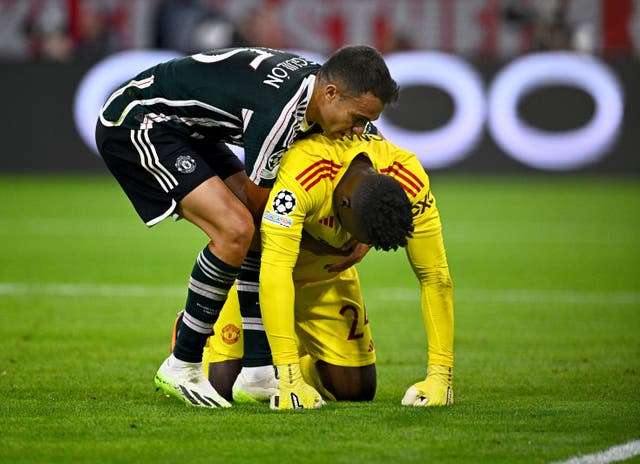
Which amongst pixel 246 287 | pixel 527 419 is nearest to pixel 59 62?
pixel 246 287

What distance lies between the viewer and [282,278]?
537 centimetres

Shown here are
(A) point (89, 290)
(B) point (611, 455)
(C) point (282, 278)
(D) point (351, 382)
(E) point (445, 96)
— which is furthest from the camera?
(E) point (445, 96)

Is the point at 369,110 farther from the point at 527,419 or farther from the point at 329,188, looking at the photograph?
the point at 527,419

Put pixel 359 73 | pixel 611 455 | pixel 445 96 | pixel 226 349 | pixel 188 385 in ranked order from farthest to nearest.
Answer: pixel 445 96 → pixel 226 349 → pixel 188 385 → pixel 359 73 → pixel 611 455

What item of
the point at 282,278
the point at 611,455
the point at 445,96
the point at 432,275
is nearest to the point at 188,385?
the point at 282,278

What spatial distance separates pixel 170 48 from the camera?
19.0 m

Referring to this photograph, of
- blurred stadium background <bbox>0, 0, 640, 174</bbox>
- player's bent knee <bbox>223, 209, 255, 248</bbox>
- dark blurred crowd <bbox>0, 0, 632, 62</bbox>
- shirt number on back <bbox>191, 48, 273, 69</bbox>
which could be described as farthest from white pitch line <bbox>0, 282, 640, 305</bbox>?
dark blurred crowd <bbox>0, 0, 632, 62</bbox>

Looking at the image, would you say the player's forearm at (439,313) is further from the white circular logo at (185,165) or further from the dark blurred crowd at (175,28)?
the dark blurred crowd at (175,28)

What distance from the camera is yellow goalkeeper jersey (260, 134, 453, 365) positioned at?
538 cm

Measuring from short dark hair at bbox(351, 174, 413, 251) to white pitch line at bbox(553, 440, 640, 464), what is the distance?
49.8 inches

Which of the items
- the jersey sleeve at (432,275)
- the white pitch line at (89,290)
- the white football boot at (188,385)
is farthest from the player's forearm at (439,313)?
the white pitch line at (89,290)

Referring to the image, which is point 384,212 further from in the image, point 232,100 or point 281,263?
point 232,100

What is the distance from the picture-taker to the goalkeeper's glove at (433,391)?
220 inches

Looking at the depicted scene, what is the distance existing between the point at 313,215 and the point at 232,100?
25.2 inches
